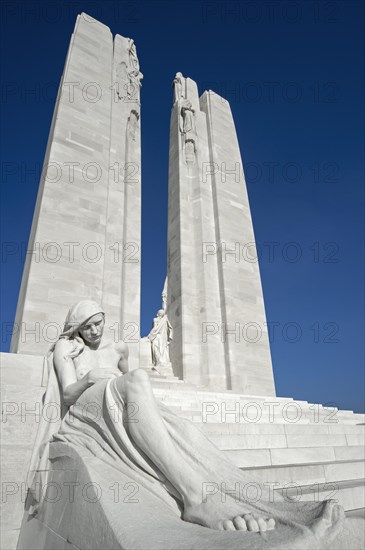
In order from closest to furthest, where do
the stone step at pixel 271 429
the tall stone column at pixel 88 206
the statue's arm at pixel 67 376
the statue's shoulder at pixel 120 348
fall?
the statue's arm at pixel 67 376
the statue's shoulder at pixel 120 348
the stone step at pixel 271 429
the tall stone column at pixel 88 206

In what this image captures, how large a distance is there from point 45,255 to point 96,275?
115 centimetres

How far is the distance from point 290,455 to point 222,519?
213 cm

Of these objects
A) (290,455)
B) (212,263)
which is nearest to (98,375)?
(290,455)

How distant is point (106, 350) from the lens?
10.5 feet

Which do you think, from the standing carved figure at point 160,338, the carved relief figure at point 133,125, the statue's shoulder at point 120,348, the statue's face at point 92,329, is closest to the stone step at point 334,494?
the statue's shoulder at point 120,348

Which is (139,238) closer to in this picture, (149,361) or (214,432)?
(149,361)

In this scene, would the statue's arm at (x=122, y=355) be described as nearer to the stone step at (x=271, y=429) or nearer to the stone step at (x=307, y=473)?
the stone step at (x=271, y=429)

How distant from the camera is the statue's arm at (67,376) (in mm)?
2537

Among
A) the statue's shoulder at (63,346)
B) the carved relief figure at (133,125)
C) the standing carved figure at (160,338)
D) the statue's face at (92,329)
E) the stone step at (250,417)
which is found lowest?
the stone step at (250,417)

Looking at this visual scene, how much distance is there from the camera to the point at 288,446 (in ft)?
12.7

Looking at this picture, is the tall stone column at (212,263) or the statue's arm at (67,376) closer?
the statue's arm at (67,376)

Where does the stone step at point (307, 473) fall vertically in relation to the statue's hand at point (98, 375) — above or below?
below

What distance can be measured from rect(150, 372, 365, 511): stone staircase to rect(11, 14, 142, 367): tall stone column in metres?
2.94

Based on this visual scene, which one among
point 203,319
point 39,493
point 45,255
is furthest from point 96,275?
point 39,493
